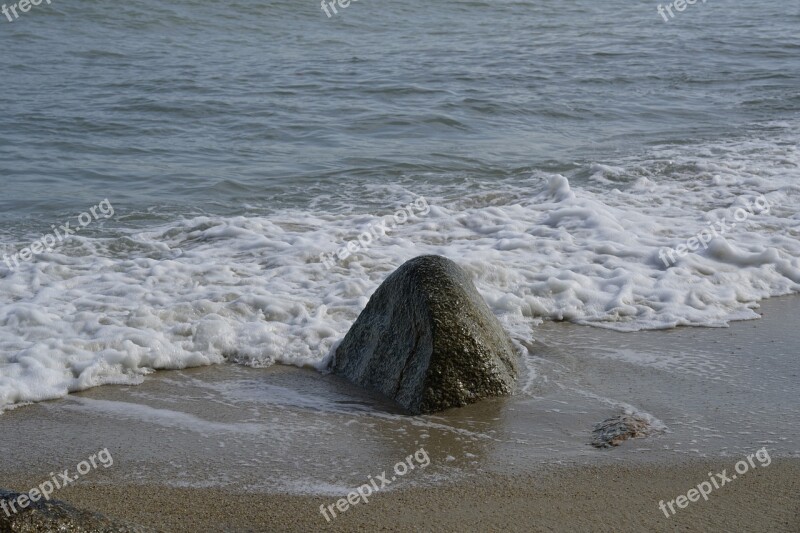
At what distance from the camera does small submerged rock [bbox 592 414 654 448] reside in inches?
162

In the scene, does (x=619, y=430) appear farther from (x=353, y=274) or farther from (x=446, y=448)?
(x=353, y=274)

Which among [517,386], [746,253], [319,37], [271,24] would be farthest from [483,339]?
[271,24]

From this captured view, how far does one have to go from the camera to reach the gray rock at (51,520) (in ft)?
8.48

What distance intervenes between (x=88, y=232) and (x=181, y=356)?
122 inches

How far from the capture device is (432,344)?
14.8 ft

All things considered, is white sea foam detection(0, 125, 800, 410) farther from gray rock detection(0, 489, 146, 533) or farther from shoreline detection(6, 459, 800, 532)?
gray rock detection(0, 489, 146, 533)

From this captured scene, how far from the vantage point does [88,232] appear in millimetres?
7781

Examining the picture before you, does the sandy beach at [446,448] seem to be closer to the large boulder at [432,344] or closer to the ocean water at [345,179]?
the large boulder at [432,344]

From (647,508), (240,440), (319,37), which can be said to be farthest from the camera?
(319,37)

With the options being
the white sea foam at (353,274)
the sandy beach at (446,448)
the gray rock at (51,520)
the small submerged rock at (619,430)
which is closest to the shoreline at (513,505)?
the sandy beach at (446,448)

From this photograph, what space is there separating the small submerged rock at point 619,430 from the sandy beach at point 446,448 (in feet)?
0.16

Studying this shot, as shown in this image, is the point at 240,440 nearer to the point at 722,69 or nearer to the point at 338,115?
the point at 338,115

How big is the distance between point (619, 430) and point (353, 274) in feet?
9.55

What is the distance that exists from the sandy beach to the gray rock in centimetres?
69
